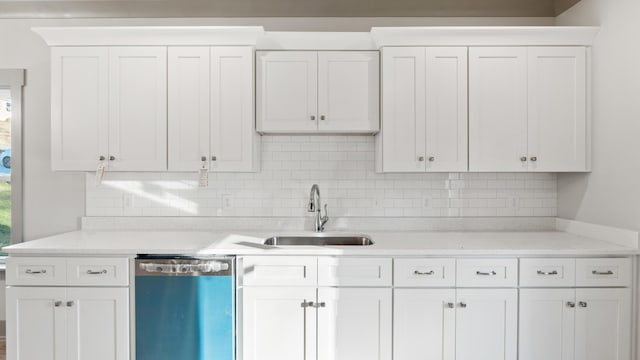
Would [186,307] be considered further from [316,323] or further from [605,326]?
[605,326]

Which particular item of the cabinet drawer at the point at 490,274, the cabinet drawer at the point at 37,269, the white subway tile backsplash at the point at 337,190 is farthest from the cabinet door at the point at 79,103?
the cabinet drawer at the point at 490,274

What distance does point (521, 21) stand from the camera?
124 inches

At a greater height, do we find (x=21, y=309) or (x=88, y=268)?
(x=88, y=268)

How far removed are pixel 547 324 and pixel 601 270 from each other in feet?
1.47

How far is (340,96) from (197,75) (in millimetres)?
990

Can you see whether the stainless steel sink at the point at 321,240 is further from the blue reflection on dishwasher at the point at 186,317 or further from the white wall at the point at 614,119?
the white wall at the point at 614,119

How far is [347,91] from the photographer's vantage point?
9.27ft

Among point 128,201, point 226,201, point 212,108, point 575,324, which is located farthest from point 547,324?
point 128,201

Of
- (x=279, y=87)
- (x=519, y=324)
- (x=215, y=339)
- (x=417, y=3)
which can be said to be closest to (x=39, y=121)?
(x=279, y=87)

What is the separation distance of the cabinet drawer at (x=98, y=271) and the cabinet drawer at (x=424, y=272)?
5.30ft

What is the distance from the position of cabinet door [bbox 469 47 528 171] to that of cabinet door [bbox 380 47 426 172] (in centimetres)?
35

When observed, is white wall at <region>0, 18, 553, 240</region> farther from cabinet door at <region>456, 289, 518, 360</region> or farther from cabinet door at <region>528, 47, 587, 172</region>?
cabinet door at <region>456, 289, 518, 360</region>

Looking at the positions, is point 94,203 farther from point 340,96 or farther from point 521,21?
point 521,21

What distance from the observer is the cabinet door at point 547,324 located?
240 centimetres
